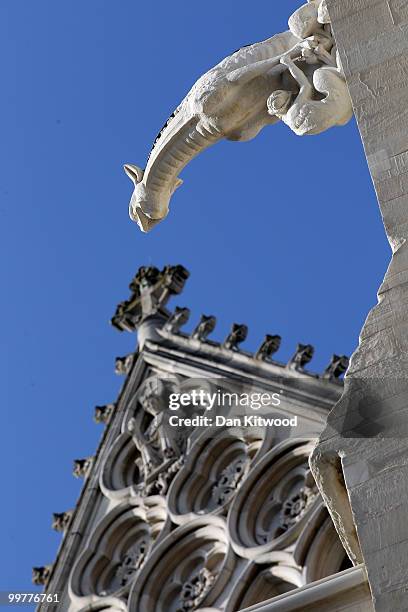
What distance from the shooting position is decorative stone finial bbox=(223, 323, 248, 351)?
664 inches

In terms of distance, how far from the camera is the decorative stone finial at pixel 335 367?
49.3 feet

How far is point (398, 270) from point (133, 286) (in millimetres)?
15363

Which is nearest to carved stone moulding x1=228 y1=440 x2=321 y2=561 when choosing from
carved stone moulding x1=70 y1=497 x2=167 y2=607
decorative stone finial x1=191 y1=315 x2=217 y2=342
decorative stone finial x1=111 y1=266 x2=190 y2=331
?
carved stone moulding x1=70 y1=497 x2=167 y2=607

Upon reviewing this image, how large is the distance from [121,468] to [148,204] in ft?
37.3

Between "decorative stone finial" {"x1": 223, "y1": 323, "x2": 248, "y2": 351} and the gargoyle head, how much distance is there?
11032 mm

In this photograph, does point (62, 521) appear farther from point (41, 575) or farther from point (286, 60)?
point (286, 60)

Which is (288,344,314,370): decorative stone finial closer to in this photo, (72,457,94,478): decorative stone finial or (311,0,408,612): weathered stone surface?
(72,457,94,478): decorative stone finial

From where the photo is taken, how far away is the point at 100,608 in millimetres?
15250

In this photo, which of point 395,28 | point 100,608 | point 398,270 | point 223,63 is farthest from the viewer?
point 100,608

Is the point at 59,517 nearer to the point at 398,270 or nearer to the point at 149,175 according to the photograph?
the point at 149,175

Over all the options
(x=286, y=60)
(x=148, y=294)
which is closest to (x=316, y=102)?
(x=286, y=60)

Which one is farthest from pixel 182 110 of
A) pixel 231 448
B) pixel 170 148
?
pixel 231 448

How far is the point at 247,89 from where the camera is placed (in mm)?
5426

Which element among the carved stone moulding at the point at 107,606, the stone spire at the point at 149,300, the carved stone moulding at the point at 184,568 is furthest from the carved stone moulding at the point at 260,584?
the stone spire at the point at 149,300
